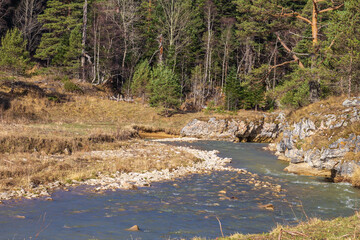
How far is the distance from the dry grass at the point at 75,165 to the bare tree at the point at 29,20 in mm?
45599

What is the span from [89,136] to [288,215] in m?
17.9

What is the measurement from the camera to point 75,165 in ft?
54.8

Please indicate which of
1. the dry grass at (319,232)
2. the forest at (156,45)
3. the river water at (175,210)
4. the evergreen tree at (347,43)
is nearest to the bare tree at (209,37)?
the forest at (156,45)

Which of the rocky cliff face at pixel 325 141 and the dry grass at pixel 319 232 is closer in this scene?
the dry grass at pixel 319 232

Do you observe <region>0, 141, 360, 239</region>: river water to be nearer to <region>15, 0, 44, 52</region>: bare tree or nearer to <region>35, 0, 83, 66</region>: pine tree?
<region>35, 0, 83, 66</region>: pine tree

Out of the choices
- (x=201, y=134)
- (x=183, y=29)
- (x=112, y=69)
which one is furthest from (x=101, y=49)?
(x=201, y=134)

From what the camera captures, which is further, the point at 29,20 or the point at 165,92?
the point at 29,20

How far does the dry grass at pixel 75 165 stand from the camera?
44.8 ft

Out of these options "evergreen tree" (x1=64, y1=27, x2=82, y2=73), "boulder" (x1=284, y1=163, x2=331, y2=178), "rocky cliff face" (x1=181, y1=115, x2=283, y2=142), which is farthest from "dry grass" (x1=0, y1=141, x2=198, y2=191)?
"evergreen tree" (x1=64, y1=27, x2=82, y2=73)

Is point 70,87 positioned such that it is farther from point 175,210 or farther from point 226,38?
point 175,210

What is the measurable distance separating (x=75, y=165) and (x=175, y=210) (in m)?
7.89

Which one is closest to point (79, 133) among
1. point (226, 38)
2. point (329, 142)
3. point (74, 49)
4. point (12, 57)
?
point (329, 142)

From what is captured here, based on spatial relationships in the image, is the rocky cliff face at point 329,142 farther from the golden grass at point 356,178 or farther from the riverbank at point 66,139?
the riverbank at point 66,139

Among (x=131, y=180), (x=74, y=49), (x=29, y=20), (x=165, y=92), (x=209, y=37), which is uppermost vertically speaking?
(x=29, y=20)
